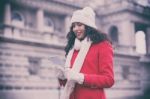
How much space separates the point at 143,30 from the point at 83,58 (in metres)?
26.9

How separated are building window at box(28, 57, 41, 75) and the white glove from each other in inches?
553

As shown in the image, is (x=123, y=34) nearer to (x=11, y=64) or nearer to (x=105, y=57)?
(x=11, y=64)

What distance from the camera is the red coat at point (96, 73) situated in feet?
10.2

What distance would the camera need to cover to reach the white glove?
3111mm

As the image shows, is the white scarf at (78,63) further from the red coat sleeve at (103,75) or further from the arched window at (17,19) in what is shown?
the arched window at (17,19)

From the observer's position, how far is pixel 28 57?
16844 millimetres

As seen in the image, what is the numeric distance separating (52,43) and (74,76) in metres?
14.8

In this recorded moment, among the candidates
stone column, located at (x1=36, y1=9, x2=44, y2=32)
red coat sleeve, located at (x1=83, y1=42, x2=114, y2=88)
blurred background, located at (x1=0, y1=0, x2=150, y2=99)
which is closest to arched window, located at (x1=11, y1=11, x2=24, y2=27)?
blurred background, located at (x1=0, y1=0, x2=150, y2=99)

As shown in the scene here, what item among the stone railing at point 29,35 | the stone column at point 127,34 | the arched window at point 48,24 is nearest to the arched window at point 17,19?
the arched window at point 48,24

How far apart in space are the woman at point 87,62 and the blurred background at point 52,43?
11.3 meters

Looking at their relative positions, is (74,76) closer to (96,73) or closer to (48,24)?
(96,73)

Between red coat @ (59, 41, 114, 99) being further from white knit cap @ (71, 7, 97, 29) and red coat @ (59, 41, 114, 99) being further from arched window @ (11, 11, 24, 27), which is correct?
arched window @ (11, 11, 24, 27)

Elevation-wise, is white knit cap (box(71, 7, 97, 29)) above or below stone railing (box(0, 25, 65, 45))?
below

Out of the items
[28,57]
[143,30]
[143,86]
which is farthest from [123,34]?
[28,57]
